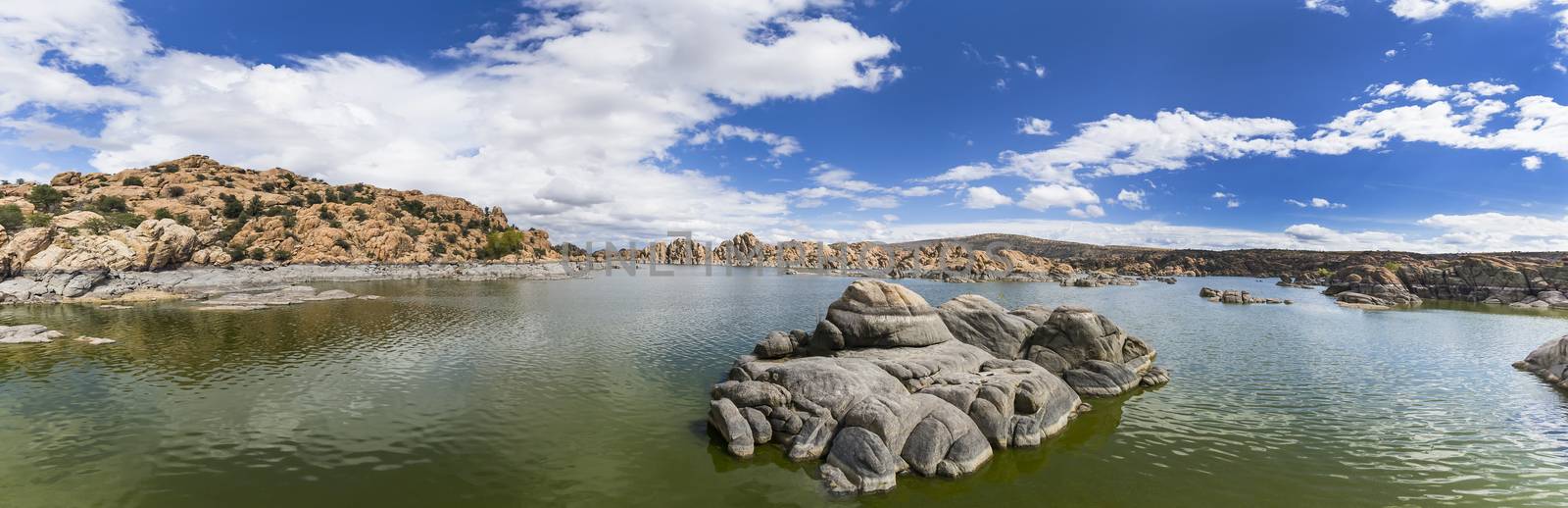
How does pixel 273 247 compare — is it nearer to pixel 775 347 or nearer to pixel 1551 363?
pixel 775 347

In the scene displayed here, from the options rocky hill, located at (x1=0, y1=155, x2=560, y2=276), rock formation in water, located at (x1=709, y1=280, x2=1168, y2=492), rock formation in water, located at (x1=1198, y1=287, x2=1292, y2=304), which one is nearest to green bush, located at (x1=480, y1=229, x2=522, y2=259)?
rocky hill, located at (x1=0, y1=155, x2=560, y2=276)

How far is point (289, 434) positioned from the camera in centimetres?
2120

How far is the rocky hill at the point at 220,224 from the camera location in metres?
78.4

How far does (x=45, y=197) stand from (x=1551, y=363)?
215 m

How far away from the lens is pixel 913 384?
24.0 m

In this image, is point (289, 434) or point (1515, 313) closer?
point (289, 434)

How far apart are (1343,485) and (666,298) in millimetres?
73927

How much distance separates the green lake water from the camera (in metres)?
16.8

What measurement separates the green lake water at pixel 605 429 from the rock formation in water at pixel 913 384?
3.31 ft

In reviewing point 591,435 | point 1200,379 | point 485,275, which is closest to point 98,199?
point 485,275

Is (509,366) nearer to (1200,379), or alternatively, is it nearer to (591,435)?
(591,435)

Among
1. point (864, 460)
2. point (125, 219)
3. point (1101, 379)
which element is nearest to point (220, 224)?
A: point (125, 219)

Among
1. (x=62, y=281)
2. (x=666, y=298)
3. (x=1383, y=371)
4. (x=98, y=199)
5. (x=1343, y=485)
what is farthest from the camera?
(x=98, y=199)

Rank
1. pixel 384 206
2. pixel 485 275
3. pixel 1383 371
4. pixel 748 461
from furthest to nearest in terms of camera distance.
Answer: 1. pixel 384 206
2. pixel 485 275
3. pixel 1383 371
4. pixel 748 461
